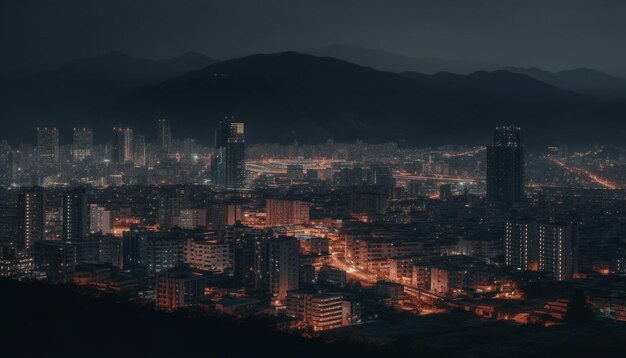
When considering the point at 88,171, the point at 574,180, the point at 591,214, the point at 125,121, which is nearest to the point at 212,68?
the point at 125,121

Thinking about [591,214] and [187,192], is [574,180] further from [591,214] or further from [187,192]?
[187,192]

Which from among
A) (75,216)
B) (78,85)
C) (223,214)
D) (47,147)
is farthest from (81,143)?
(75,216)

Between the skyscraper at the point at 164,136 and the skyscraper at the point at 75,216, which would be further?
the skyscraper at the point at 164,136

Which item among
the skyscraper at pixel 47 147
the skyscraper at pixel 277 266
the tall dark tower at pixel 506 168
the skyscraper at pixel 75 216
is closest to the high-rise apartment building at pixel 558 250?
the skyscraper at pixel 277 266

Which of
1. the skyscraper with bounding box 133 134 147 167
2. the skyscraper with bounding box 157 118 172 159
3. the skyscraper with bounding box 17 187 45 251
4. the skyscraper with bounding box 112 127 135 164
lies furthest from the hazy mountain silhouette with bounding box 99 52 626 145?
the skyscraper with bounding box 17 187 45 251

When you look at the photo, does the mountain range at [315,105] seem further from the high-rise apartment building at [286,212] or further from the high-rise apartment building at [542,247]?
the high-rise apartment building at [542,247]

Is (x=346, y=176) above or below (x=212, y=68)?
below
